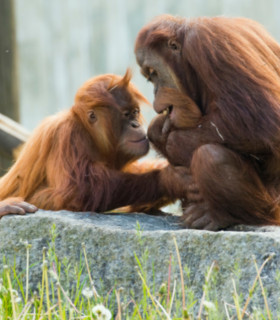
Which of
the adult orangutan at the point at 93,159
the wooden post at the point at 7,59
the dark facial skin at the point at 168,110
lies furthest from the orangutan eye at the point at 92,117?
the wooden post at the point at 7,59

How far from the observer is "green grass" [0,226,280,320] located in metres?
2.62

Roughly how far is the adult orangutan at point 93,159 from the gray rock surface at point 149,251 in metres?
0.62

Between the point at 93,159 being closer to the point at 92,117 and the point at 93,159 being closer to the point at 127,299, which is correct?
the point at 92,117

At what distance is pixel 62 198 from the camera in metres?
4.22

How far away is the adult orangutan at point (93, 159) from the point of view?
424 cm

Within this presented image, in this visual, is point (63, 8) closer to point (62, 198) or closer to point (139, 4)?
point (139, 4)

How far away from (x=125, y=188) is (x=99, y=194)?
16 cm

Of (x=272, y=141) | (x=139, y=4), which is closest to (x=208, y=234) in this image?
(x=272, y=141)

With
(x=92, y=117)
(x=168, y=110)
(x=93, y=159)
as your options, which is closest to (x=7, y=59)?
(x=92, y=117)

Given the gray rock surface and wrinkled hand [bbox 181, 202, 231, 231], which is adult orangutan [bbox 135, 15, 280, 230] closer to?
wrinkled hand [bbox 181, 202, 231, 231]

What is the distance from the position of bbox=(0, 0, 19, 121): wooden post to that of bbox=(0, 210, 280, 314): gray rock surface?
8.80ft

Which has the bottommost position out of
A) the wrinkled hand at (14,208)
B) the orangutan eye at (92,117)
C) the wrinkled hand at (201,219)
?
the wrinkled hand at (201,219)

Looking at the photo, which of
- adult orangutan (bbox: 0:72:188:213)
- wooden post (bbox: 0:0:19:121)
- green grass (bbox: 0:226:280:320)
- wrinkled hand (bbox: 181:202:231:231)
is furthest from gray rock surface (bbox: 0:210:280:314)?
wooden post (bbox: 0:0:19:121)

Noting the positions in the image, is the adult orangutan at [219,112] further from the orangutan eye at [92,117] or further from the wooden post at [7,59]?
the wooden post at [7,59]
